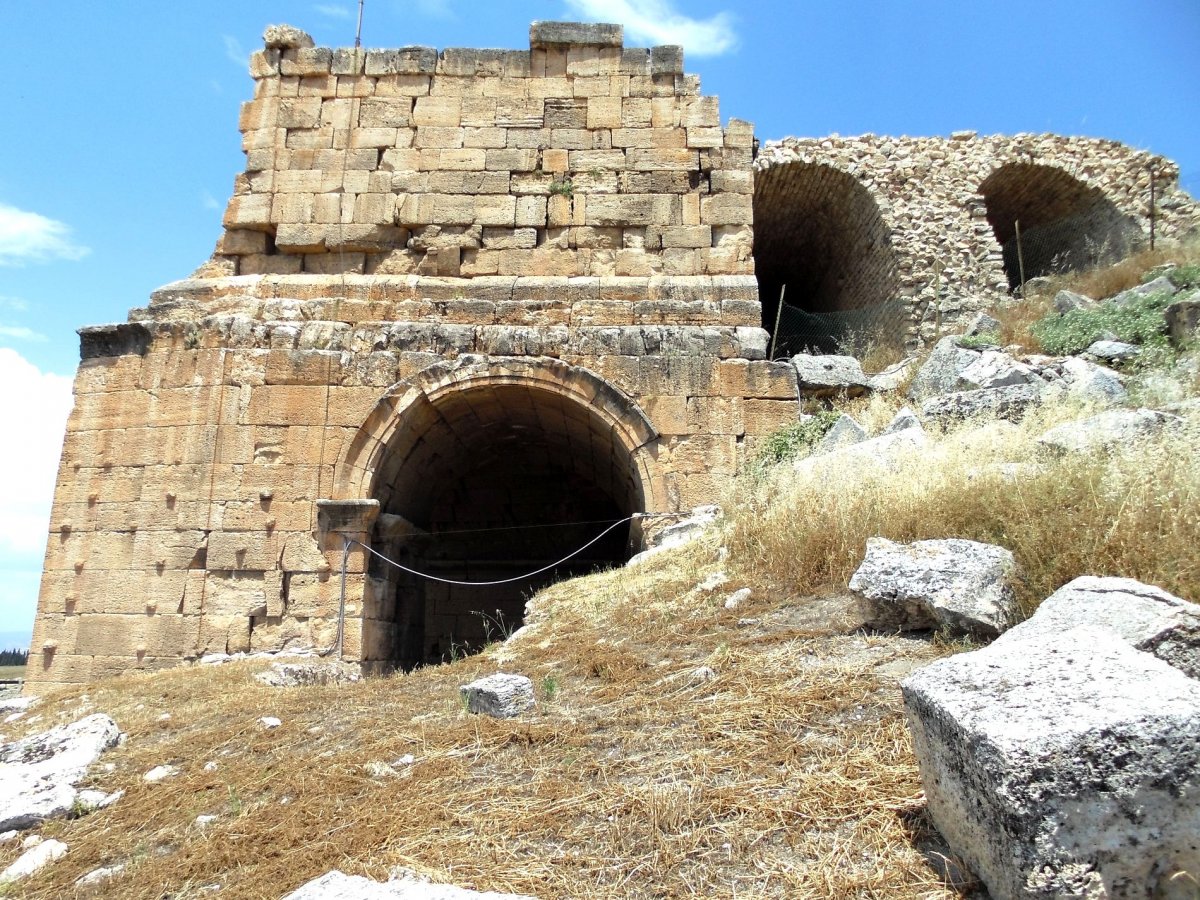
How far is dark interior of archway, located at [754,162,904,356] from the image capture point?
13.0m

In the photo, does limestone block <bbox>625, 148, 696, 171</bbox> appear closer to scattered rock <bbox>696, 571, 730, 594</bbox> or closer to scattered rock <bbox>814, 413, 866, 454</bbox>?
scattered rock <bbox>814, 413, 866, 454</bbox>

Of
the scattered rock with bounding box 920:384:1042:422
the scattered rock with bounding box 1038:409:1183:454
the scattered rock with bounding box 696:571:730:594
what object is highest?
the scattered rock with bounding box 920:384:1042:422

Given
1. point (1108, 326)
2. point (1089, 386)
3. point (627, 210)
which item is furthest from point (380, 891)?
point (1108, 326)

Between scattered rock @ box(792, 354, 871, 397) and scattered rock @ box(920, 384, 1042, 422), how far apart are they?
180 cm

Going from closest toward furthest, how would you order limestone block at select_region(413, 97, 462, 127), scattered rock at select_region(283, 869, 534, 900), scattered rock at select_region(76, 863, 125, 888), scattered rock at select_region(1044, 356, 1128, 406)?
scattered rock at select_region(283, 869, 534, 900) → scattered rock at select_region(76, 863, 125, 888) → scattered rock at select_region(1044, 356, 1128, 406) → limestone block at select_region(413, 97, 462, 127)

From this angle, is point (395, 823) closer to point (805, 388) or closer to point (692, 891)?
point (692, 891)

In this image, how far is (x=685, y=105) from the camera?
959 centimetres

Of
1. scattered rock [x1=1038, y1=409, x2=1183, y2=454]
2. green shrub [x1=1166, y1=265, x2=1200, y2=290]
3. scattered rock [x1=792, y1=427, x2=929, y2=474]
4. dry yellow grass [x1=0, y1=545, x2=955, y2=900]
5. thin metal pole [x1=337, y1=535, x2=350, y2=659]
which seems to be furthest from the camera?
green shrub [x1=1166, y1=265, x2=1200, y2=290]

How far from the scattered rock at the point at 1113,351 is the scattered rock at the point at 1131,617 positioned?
19.3ft

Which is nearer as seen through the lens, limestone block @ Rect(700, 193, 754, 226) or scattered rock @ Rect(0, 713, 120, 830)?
scattered rock @ Rect(0, 713, 120, 830)

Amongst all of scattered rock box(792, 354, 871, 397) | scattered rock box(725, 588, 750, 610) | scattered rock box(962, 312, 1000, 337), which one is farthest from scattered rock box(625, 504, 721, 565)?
scattered rock box(962, 312, 1000, 337)

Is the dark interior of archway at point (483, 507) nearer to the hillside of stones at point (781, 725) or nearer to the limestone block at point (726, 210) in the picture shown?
the hillside of stones at point (781, 725)

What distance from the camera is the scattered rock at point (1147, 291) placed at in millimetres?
9141

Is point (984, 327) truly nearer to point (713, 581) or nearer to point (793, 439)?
point (793, 439)
